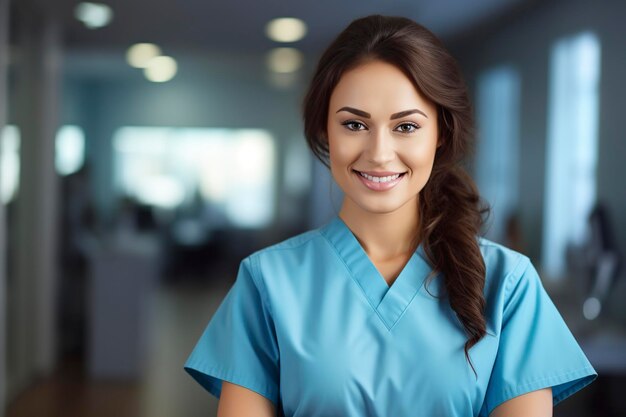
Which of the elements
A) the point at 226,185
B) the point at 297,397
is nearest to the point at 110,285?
the point at 297,397

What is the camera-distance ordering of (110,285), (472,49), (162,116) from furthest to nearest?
(162,116)
(472,49)
(110,285)

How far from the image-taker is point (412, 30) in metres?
Result: 1.17

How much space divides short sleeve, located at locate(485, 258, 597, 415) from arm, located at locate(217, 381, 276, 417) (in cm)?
34

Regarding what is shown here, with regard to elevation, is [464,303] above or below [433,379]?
above

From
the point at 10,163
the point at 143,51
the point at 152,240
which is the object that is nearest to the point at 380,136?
the point at 10,163

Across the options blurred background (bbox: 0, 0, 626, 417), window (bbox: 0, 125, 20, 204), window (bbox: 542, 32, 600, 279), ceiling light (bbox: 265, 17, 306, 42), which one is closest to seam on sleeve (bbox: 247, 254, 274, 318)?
blurred background (bbox: 0, 0, 626, 417)

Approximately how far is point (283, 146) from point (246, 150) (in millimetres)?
484

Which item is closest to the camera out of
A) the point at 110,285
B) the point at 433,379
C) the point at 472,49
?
the point at 433,379

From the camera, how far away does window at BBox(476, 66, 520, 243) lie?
19.4 feet

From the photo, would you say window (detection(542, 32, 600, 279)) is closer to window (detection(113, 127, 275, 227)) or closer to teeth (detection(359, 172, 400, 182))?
teeth (detection(359, 172, 400, 182))

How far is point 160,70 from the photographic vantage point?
9352 mm

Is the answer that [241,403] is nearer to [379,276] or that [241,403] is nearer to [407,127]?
[379,276]

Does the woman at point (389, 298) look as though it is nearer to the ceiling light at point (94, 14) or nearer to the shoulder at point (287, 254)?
the shoulder at point (287, 254)

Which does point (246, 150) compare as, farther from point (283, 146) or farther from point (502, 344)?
point (502, 344)
